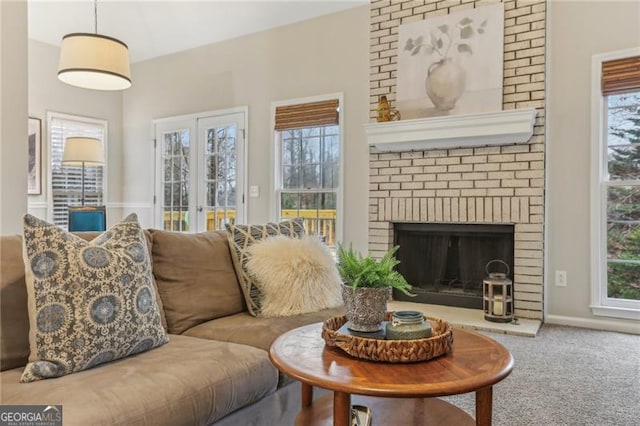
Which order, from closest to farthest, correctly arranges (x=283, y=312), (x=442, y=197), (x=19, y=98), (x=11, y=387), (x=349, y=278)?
(x=11, y=387), (x=349, y=278), (x=283, y=312), (x=19, y=98), (x=442, y=197)

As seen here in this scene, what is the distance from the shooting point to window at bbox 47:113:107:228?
18.1 ft

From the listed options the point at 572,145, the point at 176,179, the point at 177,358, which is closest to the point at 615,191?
the point at 572,145

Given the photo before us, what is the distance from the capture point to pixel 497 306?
140 inches

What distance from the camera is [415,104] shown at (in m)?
4.11

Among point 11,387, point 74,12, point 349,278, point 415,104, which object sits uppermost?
point 74,12

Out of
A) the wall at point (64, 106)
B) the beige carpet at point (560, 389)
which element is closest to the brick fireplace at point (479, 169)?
the beige carpet at point (560, 389)

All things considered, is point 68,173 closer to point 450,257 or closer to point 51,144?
point 51,144

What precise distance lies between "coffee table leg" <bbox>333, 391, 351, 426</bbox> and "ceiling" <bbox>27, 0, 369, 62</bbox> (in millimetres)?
4224

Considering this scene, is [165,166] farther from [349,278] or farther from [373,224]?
[349,278]

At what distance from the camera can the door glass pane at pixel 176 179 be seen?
5.80 metres

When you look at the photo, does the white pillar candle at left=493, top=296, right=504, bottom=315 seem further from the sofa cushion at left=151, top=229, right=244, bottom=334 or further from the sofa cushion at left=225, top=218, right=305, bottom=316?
the sofa cushion at left=151, top=229, right=244, bottom=334

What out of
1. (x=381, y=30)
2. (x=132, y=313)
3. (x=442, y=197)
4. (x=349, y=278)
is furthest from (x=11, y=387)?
(x=381, y=30)

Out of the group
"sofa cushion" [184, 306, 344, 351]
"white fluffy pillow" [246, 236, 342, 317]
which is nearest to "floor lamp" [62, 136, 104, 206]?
"white fluffy pillow" [246, 236, 342, 317]

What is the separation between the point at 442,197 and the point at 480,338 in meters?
2.65
